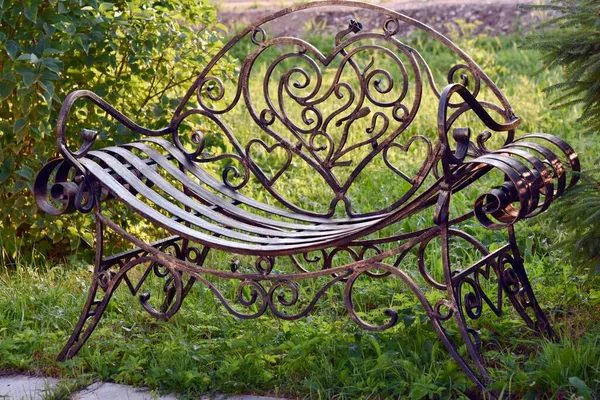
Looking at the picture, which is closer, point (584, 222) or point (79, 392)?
point (584, 222)

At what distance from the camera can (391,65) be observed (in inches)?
301

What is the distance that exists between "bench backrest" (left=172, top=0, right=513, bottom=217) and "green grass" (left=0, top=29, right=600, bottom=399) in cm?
46

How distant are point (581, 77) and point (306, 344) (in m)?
1.36

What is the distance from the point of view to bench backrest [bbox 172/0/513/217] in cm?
349

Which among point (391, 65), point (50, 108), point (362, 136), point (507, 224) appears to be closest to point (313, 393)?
point (507, 224)

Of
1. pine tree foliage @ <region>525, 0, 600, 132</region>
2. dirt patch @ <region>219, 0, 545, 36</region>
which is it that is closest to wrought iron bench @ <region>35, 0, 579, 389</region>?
pine tree foliage @ <region>525, 0, 600, 132</region>

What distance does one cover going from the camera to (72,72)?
4.32 meters

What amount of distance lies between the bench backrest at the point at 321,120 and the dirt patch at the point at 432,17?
0.31 metres

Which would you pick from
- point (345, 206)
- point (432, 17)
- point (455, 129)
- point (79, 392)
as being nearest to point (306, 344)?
point (345, 206)

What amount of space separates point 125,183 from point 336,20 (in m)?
5.96

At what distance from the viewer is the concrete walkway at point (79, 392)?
3139 millimetres

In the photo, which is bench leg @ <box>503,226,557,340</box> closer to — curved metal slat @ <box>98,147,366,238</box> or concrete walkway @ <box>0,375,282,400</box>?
curved metal slat @ <box>98,147,366,238</box>

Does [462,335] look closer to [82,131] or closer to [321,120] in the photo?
[321,120]

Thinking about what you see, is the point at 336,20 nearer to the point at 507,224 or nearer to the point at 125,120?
the point at 125,120
